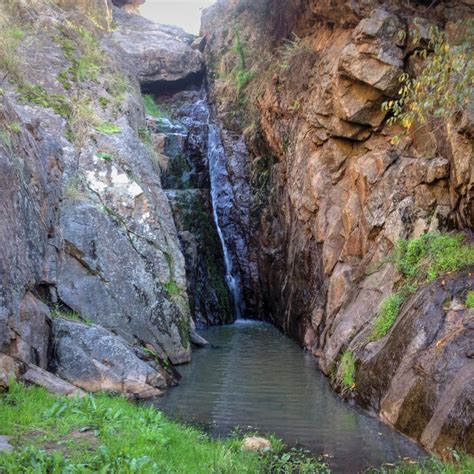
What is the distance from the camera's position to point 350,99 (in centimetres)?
1238

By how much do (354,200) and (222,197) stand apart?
30.5 feet

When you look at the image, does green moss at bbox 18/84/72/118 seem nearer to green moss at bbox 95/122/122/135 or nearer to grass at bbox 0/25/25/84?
grass at bbox 0/25/25/84

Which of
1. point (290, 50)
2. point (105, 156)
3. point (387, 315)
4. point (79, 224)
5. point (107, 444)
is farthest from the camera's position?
point (290, 50)

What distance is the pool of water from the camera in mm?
6555

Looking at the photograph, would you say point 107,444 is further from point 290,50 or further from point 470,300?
point 290,50

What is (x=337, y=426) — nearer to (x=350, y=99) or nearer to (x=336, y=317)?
(x=336, y=317)

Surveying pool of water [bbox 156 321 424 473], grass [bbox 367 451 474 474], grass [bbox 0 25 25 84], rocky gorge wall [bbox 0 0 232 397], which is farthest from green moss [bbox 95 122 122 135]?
grass [bbox 367 451 474 474]

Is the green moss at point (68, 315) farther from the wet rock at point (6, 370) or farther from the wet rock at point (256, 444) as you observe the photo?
the wet rock at point (256, 444)

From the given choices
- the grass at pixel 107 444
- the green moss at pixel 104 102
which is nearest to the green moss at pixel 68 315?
the grass at pixel 107 444

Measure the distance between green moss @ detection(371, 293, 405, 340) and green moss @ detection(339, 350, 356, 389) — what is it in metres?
0.58

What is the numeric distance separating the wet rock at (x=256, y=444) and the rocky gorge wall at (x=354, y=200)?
1913 millimetres

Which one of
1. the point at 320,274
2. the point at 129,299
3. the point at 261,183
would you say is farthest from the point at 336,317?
the point at 261,183

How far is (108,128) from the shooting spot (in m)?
13.4

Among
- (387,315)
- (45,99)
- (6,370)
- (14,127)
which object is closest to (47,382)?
(6,370)
